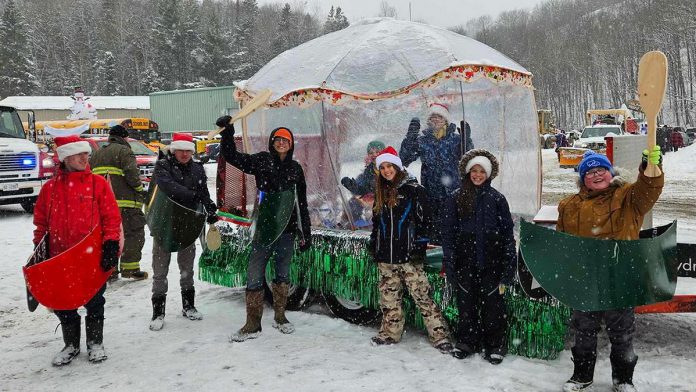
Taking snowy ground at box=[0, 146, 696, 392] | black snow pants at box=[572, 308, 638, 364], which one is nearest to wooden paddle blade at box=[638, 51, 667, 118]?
black snow pants at box=[572, 308, 638, 364]

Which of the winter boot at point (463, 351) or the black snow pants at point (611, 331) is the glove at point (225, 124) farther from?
the black snow pants at point (611, 331)

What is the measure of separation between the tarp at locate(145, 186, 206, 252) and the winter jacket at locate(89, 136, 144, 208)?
5.56 feet

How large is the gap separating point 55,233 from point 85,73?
72038 mm

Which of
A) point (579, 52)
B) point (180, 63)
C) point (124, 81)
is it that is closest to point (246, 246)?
point (180, 63)

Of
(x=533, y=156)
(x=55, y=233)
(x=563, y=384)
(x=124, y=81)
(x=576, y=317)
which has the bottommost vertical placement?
(x=563, y=384)

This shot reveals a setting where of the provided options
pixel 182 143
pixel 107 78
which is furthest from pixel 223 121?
pixel 107 78

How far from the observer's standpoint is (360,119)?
5570mm

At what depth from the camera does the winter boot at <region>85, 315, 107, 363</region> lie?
13.8 ft

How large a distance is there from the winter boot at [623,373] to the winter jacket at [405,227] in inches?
61.5

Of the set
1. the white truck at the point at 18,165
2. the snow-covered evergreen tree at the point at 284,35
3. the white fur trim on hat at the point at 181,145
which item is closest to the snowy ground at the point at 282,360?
the white fur trim on hat at the point at 181,145

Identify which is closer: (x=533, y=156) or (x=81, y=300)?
(x=81, y=300)

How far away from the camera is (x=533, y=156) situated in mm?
5875

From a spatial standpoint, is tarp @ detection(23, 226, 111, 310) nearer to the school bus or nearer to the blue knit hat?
the blue knit hat

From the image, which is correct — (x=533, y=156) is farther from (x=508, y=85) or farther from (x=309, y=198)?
(x=309, y=198)
